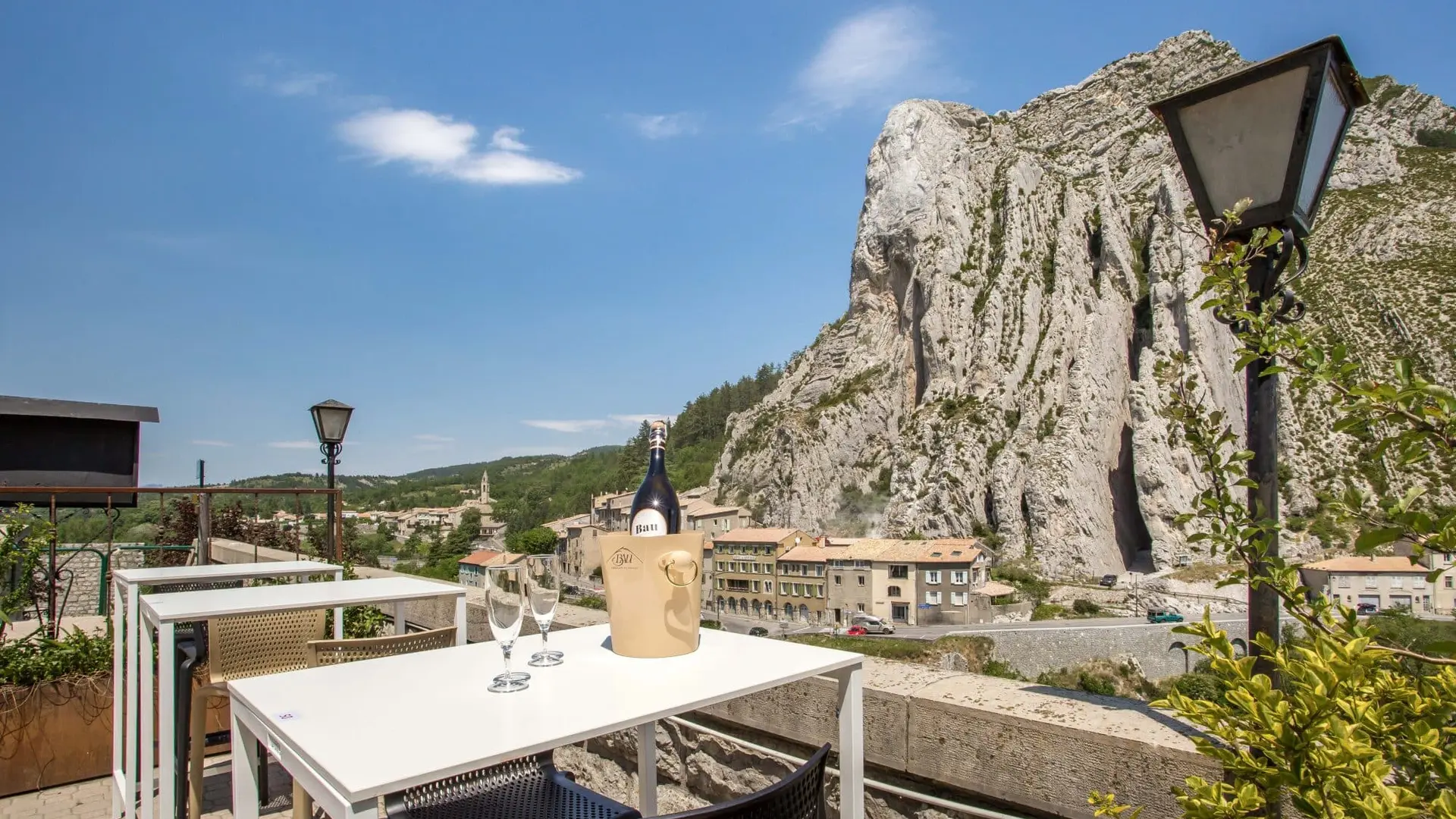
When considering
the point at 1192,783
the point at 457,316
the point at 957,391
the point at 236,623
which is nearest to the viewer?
the point at 1192,783

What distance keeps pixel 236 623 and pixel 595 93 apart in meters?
6.30

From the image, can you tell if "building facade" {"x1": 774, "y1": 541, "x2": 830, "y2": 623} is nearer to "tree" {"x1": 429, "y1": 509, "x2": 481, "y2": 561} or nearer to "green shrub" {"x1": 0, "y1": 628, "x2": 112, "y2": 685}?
"tree" {"x1": 429, "y1": 509, "x2": 481, "y2": 561}

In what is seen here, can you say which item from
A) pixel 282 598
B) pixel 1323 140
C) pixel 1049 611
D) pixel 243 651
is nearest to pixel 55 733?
pixel 243 651

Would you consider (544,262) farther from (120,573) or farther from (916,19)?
(120,573)

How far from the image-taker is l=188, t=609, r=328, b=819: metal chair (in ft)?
8.03

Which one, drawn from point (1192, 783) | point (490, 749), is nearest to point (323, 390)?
point (490, 749)

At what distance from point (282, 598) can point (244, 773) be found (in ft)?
4.98

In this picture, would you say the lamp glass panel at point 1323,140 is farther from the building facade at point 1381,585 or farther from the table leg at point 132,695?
the building facade at point 1381,585

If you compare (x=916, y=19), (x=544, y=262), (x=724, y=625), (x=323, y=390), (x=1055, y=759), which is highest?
(x=544, y=262)

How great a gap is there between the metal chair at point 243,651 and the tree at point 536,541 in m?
47.0

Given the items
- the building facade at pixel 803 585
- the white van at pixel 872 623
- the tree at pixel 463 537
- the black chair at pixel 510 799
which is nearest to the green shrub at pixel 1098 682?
the white van at pixel 872 623

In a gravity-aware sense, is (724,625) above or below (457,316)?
below

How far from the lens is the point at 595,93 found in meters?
7.55

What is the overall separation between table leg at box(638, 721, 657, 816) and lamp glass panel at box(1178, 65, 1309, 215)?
1900mm
